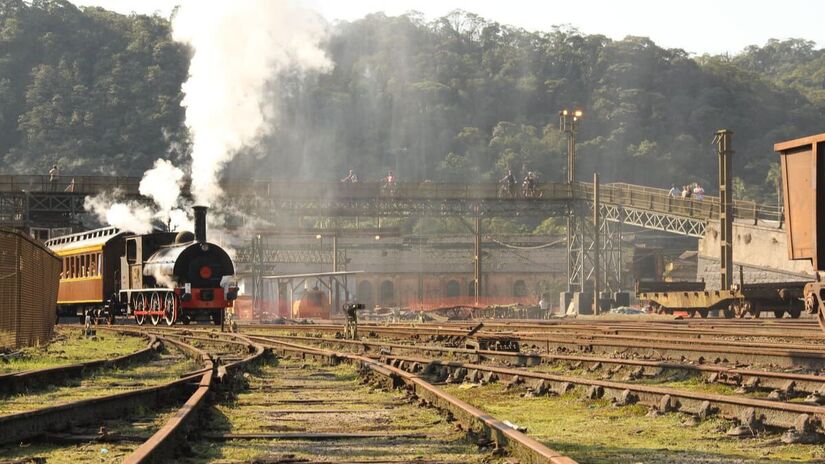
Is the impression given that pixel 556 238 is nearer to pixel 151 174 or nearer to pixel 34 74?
pixel 151 174

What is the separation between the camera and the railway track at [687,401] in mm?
7918

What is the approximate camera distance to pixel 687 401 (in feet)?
31.3

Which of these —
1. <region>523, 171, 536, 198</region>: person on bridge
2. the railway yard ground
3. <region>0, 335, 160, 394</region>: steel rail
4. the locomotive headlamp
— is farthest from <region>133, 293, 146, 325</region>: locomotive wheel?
<region>523, 171, 536, 198</region>: person on bridge

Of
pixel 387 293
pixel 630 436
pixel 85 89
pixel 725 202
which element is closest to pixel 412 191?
pixel 725 202

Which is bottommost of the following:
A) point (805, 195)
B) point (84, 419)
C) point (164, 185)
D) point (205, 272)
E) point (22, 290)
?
point (84, 419)

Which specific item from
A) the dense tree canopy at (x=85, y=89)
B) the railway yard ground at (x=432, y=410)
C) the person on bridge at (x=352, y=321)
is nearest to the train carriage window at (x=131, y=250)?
the person on bridge at (x=352, y=321)

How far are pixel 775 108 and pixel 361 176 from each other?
60.0m

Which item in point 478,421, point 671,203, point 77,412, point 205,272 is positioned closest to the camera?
point 478,421

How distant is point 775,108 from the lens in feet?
518

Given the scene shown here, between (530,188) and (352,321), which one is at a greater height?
(530,188)

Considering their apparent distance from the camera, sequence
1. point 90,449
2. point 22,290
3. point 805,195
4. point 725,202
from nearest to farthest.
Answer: point 90,449 → point 805,195 → point 22,290 → point 725,202

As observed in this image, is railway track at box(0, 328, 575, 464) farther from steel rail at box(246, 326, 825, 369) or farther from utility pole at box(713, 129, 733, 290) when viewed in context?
utility pole at box(713, 129, 733, 290)

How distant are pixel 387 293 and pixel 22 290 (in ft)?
241

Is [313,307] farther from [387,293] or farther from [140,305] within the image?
[387,293]
